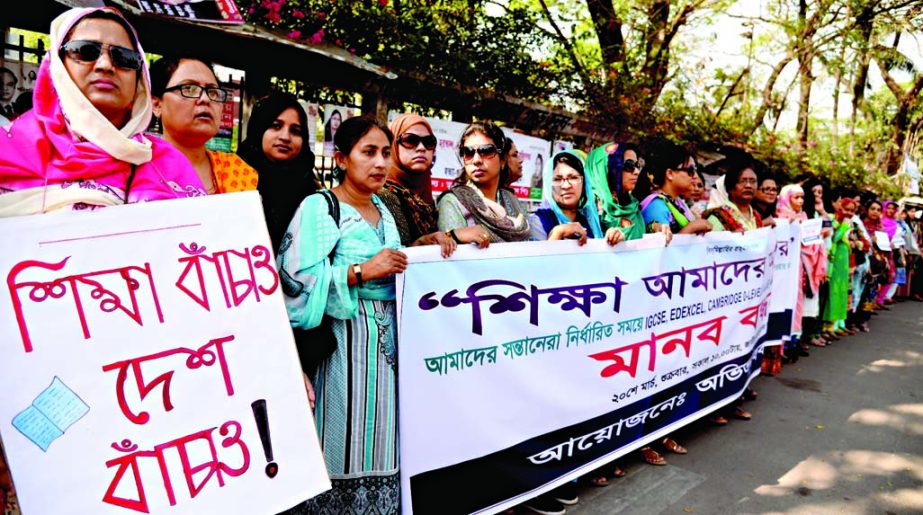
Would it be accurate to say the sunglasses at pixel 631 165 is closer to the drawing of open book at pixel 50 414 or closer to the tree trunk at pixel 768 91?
the drawing of open book at pixel 50 414

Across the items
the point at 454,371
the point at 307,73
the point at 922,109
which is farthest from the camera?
the point at 922,109

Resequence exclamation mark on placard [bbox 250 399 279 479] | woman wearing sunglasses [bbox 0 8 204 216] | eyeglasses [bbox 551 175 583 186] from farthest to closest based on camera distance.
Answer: eyeglasses [bbox 551 175 583 186], exclamation mark on placard [bbox 250 399 279 479], woman wearing sunglasses [bbox 0 8 204 216]

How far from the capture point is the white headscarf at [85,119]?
1561 mm

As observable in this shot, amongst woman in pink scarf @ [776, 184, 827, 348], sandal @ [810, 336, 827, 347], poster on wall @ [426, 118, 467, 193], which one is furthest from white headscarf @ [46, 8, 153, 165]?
sandal @ [810, 336, 827, 347]

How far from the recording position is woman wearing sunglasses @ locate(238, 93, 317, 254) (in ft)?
8.53

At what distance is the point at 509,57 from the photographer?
7.03 metres

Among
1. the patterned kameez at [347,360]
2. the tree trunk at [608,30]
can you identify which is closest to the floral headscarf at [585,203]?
the patterned kameez at [347,360]

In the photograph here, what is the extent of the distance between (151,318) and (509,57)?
6.17 m

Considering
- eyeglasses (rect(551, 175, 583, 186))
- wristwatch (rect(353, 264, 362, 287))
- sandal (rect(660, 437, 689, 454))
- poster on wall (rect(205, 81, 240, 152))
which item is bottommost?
sandal (rect(660, 437, 689, 454))

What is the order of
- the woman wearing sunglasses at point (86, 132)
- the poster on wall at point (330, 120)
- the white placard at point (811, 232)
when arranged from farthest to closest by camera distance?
the white placard at point (811, 232)
the poster on wall at point (330, 120)
the woman wearing sunglasses at point (86, 132)

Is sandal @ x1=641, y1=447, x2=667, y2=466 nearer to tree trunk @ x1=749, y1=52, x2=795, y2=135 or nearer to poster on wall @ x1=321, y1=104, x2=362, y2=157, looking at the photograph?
poster on wall @ x1=321, y1=104, x2=362, y2=157

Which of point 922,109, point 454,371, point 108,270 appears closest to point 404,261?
point 454,371

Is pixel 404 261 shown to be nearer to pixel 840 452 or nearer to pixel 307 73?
pixel 840 452

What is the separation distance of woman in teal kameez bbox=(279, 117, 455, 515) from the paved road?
1.27 m
